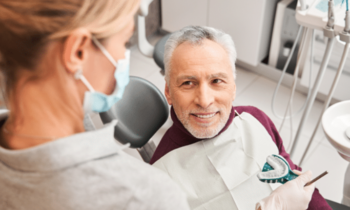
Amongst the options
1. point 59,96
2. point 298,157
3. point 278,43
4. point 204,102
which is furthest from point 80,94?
point 278,43

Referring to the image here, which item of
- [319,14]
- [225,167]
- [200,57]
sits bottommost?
[225,167]

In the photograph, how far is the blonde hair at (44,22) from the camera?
1.78 ft

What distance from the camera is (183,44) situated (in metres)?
1.24

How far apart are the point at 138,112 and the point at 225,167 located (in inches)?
19.9

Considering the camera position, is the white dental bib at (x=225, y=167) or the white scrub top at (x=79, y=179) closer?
the white scrub top at (x=79, y=179)

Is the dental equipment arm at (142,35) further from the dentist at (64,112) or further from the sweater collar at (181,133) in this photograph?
the dentist at (64,112)

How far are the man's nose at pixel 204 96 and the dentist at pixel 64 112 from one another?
530mm

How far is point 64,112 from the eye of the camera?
2.15 ft

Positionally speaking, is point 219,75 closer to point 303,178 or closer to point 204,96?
point 204,96

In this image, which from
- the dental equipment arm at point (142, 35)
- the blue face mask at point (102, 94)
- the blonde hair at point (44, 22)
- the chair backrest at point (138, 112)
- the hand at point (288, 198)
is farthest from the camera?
the dental equipment arm at point (142, 35)

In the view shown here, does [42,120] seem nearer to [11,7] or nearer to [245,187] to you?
[11,7]

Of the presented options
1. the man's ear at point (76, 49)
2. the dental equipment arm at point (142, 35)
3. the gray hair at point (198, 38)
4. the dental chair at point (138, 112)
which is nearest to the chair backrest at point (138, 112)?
the dental chair at point (138, 112)

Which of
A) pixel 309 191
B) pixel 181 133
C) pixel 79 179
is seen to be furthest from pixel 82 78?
pixel 309 191

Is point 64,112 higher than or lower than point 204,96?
higher
